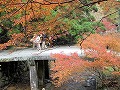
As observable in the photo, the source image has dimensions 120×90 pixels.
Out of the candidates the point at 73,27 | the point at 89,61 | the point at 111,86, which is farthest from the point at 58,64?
the point at 73,27

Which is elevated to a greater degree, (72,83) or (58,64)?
(58,64)

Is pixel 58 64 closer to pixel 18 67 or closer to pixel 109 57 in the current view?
pixel 109 57

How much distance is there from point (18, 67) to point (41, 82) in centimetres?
284

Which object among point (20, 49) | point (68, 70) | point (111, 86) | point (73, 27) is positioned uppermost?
point (73, 27)

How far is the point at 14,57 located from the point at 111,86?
578 centimetres

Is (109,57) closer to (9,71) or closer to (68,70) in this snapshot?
(68,70)

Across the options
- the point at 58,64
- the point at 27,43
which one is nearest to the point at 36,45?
the point at 27,43

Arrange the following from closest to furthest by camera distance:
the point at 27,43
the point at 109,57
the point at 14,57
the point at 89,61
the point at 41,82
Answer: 1. the point at 109,57
2. the point at 89,61
3. the point at 14,57
4. the point at 41,82
5. the point at 27,43

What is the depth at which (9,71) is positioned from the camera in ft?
63.3

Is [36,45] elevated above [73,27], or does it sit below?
below

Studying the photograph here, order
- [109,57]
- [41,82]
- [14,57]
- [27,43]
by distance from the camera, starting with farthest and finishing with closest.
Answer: [27,43] → [41,82] → [14,57] → [109,57]

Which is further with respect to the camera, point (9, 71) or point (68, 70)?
point (9, 71)

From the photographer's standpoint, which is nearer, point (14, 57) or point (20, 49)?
point (14, 57)

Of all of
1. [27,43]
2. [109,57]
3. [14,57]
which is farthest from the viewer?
[27,43]
